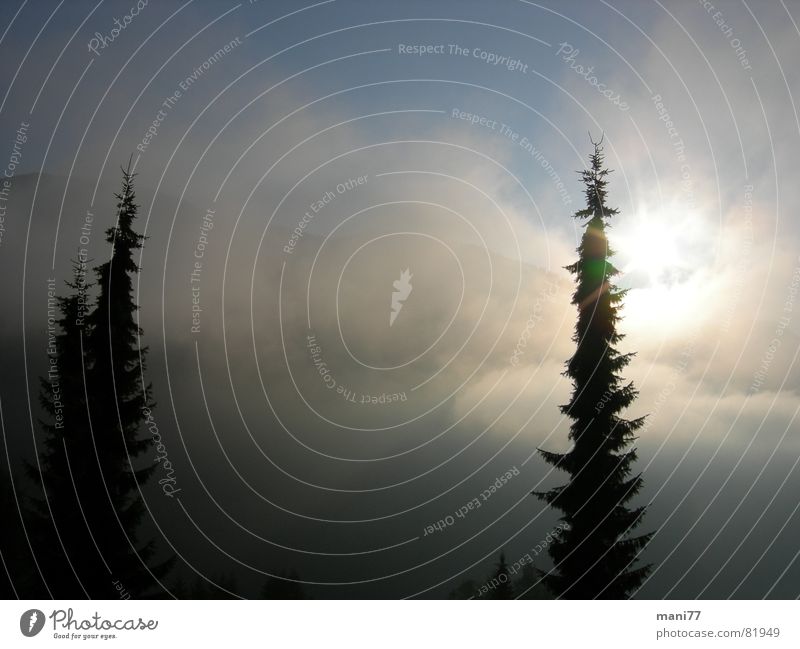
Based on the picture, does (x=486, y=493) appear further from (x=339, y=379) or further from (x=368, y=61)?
(x=368, y=61)

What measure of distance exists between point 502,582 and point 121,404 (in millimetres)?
7488

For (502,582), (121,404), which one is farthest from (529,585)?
(121,404)

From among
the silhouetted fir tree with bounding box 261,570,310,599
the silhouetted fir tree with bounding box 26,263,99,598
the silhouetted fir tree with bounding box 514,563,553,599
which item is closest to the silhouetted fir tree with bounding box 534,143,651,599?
the silhouetted fir tree with bounding box 514,563,553,599

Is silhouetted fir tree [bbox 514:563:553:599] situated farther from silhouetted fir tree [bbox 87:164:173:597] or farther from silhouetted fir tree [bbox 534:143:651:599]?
silhouetted fir tree [bbox 87:164:173:597]

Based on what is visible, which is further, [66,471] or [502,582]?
[66,471]

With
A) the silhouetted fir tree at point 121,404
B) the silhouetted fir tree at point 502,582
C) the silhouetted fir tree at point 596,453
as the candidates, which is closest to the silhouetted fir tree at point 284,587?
the silhouetted fir tree at point 121,404

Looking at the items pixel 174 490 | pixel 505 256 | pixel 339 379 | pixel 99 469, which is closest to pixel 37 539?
pixel 99 469

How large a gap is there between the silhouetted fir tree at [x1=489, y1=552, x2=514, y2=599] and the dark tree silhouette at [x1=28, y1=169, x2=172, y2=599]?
5.61m

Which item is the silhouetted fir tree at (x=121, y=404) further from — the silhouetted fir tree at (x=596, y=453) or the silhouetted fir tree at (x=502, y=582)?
the silhouetted fir tree at (x=596, y=453)

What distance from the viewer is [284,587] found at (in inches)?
360

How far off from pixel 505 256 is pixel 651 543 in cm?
646

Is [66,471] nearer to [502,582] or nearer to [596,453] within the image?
[502,582]
